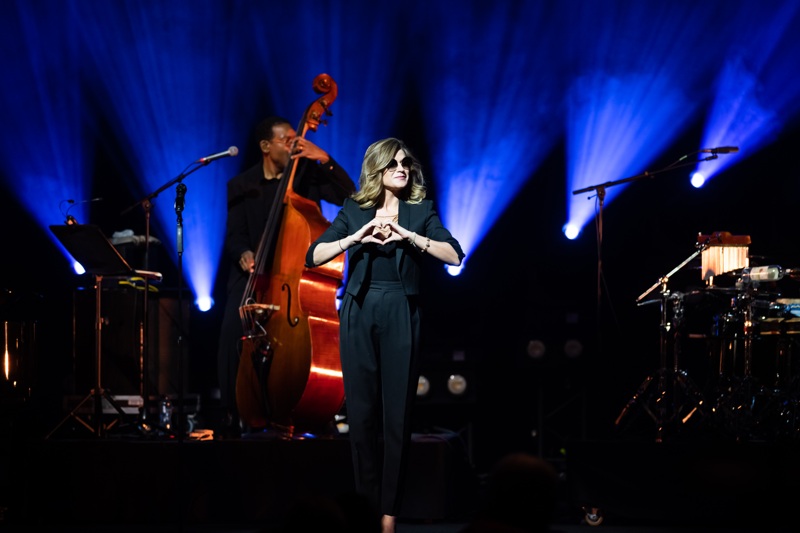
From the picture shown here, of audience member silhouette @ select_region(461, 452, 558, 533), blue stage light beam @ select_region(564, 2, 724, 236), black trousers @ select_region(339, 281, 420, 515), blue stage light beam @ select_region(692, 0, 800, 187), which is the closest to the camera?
audience member silhouette @ select_region(461, 452, 558, 533)

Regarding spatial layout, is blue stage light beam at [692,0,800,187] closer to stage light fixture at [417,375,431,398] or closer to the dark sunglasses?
stage light fixture at [417,375,431,398]

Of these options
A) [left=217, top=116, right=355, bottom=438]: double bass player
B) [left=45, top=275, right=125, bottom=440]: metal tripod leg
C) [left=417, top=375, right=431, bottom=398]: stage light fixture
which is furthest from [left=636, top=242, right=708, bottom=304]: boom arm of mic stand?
[left=45, top=275, right=125, bottom=440]: metal tripod leg

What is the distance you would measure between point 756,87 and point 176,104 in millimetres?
4495

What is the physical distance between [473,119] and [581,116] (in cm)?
85

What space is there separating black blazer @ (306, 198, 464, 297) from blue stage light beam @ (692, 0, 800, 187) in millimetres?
3891

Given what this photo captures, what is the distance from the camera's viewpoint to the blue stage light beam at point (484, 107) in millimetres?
7266

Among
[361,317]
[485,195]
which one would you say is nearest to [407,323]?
[361,317]

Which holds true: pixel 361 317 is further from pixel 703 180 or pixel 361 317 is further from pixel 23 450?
pixel 703 180

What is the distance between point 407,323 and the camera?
3.76 meters

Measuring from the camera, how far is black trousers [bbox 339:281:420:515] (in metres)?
3.75

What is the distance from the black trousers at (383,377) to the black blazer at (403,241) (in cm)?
6

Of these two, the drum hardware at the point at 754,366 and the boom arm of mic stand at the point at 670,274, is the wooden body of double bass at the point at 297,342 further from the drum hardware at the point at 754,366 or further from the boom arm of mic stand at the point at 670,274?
the drum hardware at the point at 754,366

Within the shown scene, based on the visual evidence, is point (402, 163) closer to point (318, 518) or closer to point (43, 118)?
point (318, 518)

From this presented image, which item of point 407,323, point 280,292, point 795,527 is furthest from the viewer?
point 280,292
